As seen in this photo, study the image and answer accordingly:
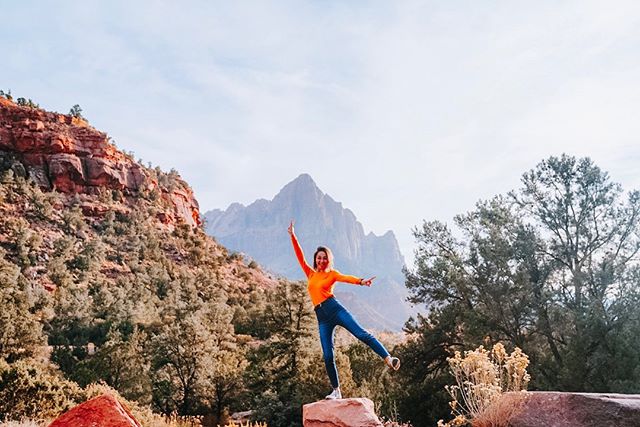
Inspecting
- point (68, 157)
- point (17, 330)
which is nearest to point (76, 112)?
point (68, 157)

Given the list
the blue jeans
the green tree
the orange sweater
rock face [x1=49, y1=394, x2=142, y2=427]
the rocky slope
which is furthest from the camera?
the rocky slope

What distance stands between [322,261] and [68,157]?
7027cm

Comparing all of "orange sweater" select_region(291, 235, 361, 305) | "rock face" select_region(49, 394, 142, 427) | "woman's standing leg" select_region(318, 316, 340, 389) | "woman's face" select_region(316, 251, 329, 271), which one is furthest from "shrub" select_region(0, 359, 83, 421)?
"woman's face" select_region(316, 251, 329, 271)

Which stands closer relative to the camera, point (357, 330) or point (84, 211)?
point (357, 330)

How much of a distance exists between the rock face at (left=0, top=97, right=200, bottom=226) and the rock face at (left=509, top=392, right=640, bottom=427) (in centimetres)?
6679

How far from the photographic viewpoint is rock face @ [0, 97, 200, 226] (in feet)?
203

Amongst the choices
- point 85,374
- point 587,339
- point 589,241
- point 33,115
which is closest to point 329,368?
point 587,339

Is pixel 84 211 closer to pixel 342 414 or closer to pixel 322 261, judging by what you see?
pixel 322 261

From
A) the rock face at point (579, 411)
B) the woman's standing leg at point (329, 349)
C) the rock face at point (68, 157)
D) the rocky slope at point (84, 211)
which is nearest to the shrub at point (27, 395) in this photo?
the woman's standing leg at point (329, 349)

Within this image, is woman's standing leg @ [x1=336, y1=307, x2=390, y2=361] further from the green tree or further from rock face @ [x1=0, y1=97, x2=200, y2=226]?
rock face @ [x1=0, y1=97, x2=200, y2=226]

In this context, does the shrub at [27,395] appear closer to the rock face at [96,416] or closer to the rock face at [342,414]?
the rock face at [96,416]

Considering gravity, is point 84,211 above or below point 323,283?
above

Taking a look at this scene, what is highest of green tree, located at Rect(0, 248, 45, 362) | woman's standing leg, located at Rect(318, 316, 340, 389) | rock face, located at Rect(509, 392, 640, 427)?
green tree, located at Rect(0, 248, 45, 362)

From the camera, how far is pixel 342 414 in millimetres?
5477
